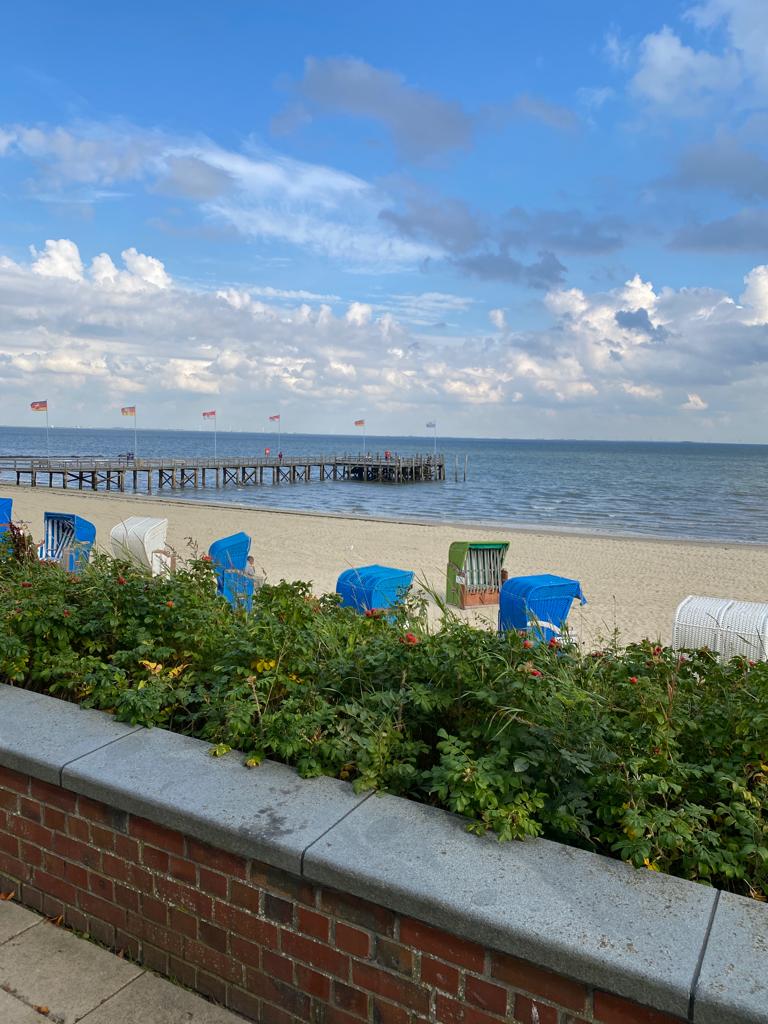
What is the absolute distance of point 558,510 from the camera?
38844 mm

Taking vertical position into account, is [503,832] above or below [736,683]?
below

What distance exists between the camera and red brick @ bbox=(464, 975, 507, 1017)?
1.74 meters

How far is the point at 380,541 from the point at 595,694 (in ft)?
61.5

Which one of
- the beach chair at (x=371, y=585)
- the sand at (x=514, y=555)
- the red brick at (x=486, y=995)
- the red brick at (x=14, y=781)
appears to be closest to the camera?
→ the red brick at (x=486, y=995)

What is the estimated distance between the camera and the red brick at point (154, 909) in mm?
2299

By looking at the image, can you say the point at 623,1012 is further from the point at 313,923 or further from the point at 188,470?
the point at 188,470

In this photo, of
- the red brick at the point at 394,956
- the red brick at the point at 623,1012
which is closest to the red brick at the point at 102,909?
the red brick at the point at 394,956

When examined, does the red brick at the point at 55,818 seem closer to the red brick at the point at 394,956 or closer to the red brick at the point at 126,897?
the red brick at the point at 126,897

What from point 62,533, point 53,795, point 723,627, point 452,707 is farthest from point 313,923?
point 62,533

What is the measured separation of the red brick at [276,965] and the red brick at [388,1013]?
0.91 ft

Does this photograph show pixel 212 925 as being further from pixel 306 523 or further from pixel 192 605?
pixel 306 523

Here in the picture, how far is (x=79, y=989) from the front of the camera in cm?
229

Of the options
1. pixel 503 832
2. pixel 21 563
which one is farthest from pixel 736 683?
pixel 21 563

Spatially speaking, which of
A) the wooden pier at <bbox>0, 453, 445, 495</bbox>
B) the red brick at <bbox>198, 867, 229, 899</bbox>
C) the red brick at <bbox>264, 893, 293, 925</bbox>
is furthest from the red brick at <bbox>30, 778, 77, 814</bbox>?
the wooden pier at <bbox>0, 453, 445, 495</bbox>
